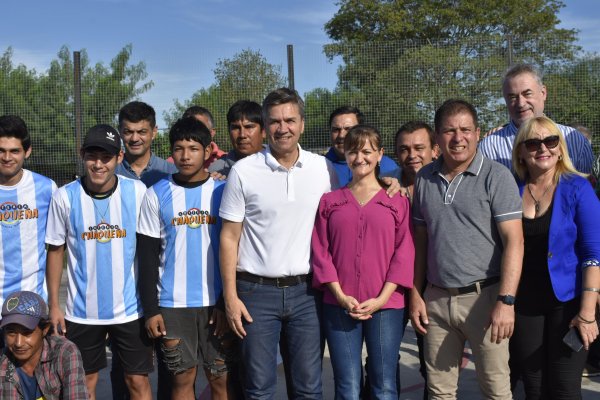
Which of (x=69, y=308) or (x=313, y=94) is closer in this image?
(x=69, y=308)

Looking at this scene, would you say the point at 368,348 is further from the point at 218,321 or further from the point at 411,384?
the point at 411,384

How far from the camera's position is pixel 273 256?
3371 mm

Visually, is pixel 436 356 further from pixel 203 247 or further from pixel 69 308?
pixel 69 308

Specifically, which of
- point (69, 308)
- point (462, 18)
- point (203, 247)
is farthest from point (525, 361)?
point (462, 18)

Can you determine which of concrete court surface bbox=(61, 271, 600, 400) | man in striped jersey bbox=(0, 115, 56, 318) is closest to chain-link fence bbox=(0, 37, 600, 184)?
concrete court surface bbox=(61, 271, 600, 400)

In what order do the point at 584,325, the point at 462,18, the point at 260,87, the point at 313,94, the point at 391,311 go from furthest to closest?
the point at 462,18 → the point at 260,87 → the point at 313,94 → the point at 391,311 → the point at 584,325

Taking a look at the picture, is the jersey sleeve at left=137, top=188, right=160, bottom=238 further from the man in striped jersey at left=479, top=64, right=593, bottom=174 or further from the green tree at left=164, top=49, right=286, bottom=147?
the green tree at left=164, top=49, right=286, bottom=147

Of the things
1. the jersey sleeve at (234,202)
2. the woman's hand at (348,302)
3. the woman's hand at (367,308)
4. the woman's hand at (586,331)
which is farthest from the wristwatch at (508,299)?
the jersey sleeve at (234,202)

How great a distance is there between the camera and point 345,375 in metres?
3.33

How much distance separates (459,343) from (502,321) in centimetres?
33

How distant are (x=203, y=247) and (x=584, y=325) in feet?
6.48

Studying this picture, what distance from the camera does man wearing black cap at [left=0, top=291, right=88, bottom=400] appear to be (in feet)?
10.8

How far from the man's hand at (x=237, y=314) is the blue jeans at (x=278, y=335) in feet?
0.10

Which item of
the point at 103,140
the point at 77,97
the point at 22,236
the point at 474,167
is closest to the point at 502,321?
the point at 474,167
